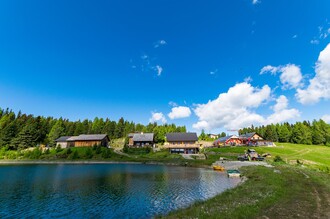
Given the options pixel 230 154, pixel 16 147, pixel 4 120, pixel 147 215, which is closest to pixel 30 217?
pixel 147 215

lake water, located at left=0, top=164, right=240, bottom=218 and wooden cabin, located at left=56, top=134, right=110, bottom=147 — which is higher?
wooden cabin, located at left=56, top=134, right=110, bottom=147

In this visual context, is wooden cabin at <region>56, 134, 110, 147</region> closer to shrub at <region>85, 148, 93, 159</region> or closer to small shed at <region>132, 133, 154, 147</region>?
shrub at <region>85, 148, 93, 159</region>

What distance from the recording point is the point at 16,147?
4018 inches

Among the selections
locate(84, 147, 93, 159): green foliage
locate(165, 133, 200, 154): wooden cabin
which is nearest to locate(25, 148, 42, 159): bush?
locate(84, 147, 93, 159): green foliage

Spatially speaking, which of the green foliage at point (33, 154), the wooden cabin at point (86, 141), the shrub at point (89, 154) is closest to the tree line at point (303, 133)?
the wooden cabin at point (86, 141)

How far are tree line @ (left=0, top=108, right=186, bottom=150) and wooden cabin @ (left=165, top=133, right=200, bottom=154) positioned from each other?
93.4ft

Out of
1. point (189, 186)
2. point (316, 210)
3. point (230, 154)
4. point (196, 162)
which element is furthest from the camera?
point (230, 154)

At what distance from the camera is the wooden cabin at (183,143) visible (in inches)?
3745

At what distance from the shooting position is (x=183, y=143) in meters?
100

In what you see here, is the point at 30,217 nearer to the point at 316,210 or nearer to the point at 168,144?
the point at 316,210

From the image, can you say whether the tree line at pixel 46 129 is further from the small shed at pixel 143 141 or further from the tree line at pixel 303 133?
the tree line at pixel 303 133

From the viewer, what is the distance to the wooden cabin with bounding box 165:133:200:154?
95125 millimetres

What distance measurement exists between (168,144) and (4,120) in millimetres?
A: 109675

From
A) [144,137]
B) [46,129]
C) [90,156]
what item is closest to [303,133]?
[144,137]
